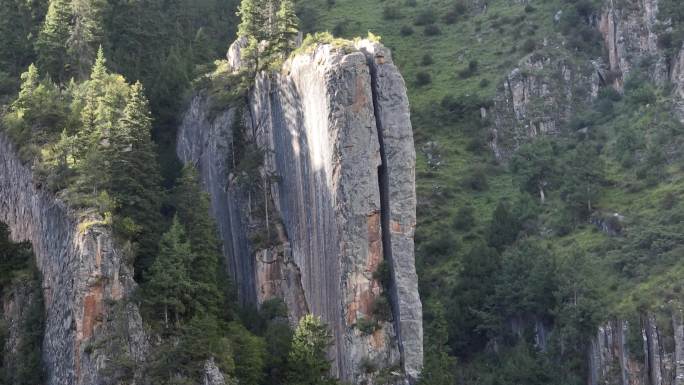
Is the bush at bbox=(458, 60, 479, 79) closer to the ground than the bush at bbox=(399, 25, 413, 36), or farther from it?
closer to the ground

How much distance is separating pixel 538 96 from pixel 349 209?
137ft

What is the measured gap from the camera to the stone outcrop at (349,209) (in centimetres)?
10119

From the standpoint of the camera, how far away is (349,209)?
102 metres

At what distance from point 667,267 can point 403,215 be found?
798 inches

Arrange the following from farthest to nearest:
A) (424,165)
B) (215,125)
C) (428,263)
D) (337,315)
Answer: (424,165) < (428,263) < (215,125) < (337,315)

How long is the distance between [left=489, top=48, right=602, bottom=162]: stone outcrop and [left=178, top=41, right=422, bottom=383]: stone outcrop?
3297 centimetres

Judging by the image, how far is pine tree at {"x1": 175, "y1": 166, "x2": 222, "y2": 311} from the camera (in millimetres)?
97875

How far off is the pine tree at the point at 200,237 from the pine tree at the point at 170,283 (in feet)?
3.66

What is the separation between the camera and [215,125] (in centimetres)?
11275

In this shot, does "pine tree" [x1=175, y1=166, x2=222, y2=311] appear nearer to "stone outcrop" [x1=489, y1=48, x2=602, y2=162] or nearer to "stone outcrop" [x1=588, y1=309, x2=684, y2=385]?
"stone outcrop" [x1=588, y1=309, x2=684, y2=385]

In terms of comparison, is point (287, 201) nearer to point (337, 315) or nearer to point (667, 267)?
point (337, 315)

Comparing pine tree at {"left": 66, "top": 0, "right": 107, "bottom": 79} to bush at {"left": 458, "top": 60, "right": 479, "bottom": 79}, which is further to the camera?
bush at {"left": 458, "top": 60, "right": 479, "bottom": 79}

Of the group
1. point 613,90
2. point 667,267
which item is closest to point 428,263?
point 667,267

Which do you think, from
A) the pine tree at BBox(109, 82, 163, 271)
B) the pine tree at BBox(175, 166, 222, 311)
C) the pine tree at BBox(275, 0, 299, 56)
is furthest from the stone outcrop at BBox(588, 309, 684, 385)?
the pine tree at BBox(109, 82, 163, 271)
